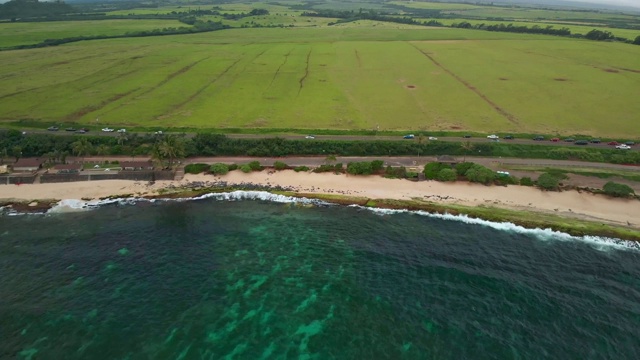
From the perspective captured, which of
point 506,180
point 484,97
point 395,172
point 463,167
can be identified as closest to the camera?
point 506,180

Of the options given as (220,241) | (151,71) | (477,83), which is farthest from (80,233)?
(477,83)

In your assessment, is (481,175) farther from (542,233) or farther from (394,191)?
(542,233)

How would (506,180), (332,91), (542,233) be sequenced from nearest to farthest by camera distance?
1. (542,233)
2. (506,180)
3. (332,91)

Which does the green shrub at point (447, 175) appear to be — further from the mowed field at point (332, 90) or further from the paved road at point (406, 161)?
the mowed field at point (332, 90)

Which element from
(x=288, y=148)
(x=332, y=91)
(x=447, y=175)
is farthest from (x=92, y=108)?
(x=447, y=175)

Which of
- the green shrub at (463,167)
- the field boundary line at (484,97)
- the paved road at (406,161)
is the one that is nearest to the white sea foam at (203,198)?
the paved road at (406,161)

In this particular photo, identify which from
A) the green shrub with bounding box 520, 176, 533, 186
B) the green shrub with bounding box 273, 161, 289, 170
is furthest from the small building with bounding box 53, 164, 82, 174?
the green shrub with bounding box 520, 176, 533, 186

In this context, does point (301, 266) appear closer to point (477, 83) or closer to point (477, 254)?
point (477, 254)
